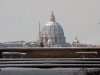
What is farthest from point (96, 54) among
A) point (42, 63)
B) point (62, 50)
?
point (42, 63)

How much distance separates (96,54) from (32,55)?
172 centimetres

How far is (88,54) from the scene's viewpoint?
29.8 feet

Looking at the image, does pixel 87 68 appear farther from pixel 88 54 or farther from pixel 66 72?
pixel 88 54

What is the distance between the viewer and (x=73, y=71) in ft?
15.3

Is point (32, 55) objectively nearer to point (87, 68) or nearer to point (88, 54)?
point (88, 54)

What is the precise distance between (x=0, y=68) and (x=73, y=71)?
864 millimetres

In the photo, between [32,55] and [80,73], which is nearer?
[80,73]

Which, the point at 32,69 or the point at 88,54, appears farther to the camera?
the point at 88,54

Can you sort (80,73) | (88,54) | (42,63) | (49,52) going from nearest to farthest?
1. (80,73)
2. (42,63)
3. (88,54)
4. (49,52)

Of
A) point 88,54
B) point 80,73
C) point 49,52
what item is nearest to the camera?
point 80,73

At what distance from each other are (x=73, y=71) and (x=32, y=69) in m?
0.48

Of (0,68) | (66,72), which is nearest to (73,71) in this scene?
(66,72)

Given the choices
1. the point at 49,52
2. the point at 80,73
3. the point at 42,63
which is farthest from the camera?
the point at 49,52

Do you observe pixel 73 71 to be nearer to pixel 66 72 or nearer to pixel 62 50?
pixel 66 72
